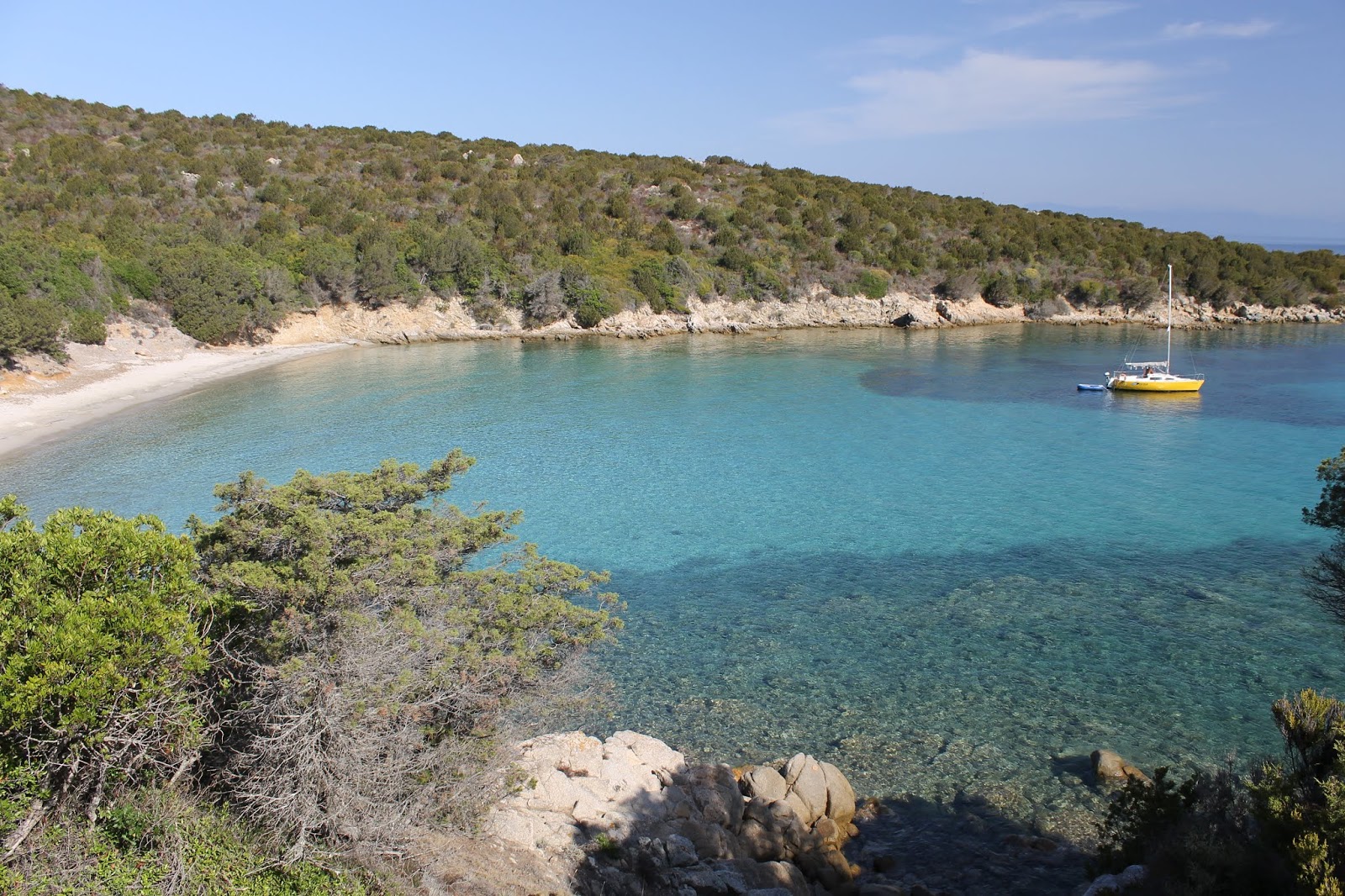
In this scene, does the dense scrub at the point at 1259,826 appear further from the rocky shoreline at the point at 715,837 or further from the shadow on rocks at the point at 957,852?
the shadow on rocks at the point at 957,852

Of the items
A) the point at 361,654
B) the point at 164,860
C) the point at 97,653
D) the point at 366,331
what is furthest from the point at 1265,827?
the point at 366,331

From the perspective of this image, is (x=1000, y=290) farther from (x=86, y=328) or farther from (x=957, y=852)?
(x=957, y=852)

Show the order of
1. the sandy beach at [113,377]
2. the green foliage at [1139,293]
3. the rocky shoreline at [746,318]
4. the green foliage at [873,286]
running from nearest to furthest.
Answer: the sandy beach at [113,377] → the rocky shoreline at [746,318] → the green foliage at [873,286] → the green foliage at [1139,293]

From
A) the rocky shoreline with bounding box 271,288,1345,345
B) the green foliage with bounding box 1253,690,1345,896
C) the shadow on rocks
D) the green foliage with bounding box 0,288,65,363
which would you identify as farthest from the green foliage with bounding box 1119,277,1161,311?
the green foliage with bounding box 0,288,65,363

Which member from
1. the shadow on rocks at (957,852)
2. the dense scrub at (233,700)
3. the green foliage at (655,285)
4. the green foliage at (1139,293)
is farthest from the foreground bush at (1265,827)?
the green foliage at (1139,293)

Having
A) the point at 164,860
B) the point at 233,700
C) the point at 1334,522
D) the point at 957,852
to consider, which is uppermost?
Result: the point at 1334,522

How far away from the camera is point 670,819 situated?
879 cm

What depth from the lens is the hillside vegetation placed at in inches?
1569

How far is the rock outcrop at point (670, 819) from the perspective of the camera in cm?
778

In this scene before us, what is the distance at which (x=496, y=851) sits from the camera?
7559mm

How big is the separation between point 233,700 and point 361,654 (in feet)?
4.60

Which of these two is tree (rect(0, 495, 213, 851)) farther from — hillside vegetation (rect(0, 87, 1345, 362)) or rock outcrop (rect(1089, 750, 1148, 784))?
hillside vegetation (rect(0, 87, 1345, 362))

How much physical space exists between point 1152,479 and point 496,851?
20714 millimetres

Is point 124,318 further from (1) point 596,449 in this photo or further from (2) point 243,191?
(1) point 596,449
